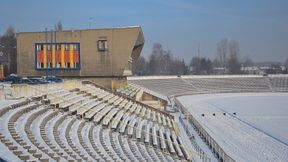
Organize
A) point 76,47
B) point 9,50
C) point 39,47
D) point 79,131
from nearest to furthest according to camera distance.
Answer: point 79,131
point 76,47
point 39,47
point 9,50

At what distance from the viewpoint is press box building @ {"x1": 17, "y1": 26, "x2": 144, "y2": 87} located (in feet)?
116

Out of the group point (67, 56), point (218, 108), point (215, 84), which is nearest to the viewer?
point (67, 56)

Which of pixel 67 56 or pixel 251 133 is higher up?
pixel 67 56

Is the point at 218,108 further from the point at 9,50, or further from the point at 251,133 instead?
the point at 9,50

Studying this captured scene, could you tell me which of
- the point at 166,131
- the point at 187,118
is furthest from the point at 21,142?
the point at 187,118

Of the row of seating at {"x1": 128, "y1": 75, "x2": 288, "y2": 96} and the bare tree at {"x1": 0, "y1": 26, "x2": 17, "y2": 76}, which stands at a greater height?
the bare tree at {"x1": 0, "y1": 26, "x2": 17, "y2": 76}

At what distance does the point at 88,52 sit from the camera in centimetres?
3569

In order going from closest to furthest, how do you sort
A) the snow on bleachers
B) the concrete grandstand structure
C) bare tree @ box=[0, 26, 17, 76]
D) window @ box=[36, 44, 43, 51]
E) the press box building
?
the snow on bleachers
the concrete grandstand structure
the press box building
window @ box=[36, 44, 43, 51]
bare tree @ box=[0, 26, 17, 76]

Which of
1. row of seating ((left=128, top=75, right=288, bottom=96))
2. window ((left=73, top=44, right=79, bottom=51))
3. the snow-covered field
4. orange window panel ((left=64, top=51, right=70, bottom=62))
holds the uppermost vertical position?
window ((left=73, top=44, right=79, bottom=51))

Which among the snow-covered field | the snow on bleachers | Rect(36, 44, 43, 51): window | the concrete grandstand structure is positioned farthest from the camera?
Rect(36, 44, 43, 51): window

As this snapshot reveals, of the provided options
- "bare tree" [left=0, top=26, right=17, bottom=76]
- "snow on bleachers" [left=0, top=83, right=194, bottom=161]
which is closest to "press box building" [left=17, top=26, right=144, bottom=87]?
"snow on bleachers" [left=0, top=83, right=194, bottom=161]

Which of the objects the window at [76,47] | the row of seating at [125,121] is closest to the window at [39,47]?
the window at [76,47]

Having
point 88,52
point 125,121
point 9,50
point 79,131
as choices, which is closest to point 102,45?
point 88,52

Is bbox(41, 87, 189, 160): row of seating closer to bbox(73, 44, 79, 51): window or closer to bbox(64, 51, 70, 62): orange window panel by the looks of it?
bbox(64, 51, 70, 62): orange window panel
